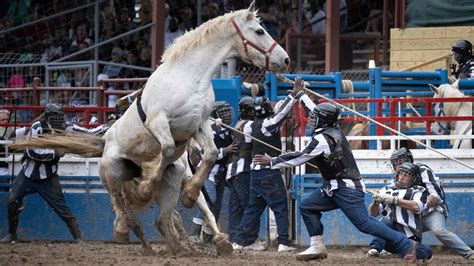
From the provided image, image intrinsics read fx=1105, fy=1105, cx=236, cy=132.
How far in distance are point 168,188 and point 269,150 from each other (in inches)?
63.3

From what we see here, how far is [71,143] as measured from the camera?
40.5ft

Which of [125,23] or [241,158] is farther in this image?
[125,23]

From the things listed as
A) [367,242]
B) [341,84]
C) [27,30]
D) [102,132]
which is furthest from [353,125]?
[27,30]

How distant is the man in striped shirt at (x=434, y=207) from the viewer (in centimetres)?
1130

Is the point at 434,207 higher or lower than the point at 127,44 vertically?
lower

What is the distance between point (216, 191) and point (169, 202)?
2.01m

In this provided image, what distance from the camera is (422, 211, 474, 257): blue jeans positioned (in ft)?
37.6

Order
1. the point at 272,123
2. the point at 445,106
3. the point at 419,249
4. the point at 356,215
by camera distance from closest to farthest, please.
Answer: the point at 356,215, the point at 419,249, the point at 272,123, the point at 445,106

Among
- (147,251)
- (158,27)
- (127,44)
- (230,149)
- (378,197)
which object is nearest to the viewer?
(378,197)

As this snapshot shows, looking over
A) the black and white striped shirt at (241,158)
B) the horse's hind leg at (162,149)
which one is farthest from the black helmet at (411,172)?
the black and white striped shirt at (241,158)

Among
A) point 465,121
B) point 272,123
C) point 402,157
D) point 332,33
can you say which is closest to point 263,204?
point 272,123

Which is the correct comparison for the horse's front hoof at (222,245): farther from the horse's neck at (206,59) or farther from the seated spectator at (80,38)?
the seated spectator at (80,38)

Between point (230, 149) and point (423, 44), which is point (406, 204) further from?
point (423, 44)

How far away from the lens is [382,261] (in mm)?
11336
